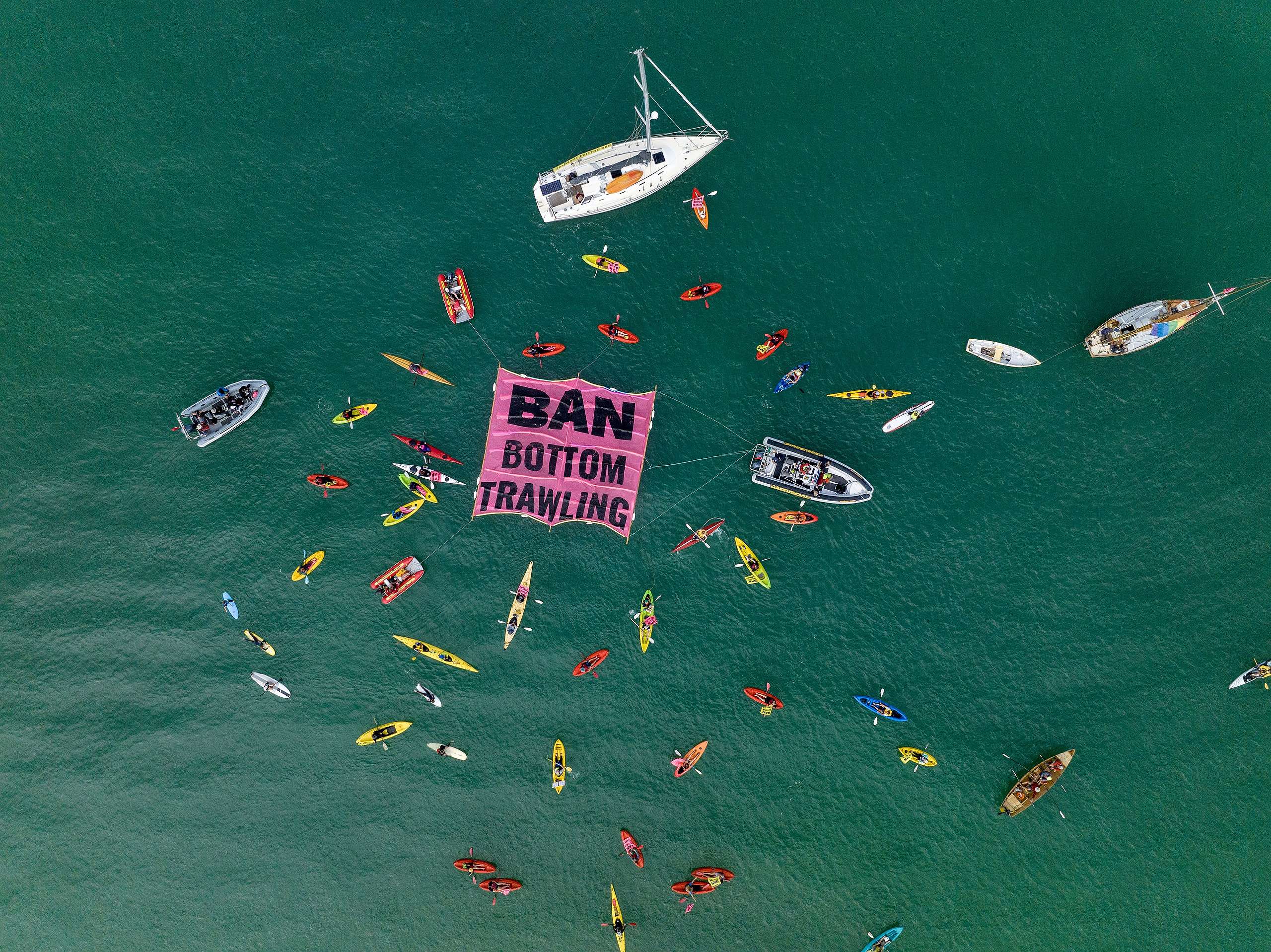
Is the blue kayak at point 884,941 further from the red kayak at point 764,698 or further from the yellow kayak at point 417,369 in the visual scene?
the yellow kayak at point 417,369

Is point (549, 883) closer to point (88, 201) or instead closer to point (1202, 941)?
point (1202, 941)

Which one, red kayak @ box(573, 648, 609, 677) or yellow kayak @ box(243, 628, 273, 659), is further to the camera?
yellow kayak @ box(243, 628, 273, 659)

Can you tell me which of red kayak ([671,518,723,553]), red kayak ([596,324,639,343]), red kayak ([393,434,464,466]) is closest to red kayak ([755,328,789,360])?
red kayak ([596,324,639,343])

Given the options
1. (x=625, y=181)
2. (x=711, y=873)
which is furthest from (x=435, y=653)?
(x=625, y=181)

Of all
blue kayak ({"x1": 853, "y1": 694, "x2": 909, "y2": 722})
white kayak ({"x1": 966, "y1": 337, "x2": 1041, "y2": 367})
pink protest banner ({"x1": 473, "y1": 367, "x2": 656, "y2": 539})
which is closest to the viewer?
pink protest banner ({"x1": 473, "y1": 367, "x2": 656, "y2": 539})

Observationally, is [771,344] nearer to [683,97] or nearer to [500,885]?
[683,97]

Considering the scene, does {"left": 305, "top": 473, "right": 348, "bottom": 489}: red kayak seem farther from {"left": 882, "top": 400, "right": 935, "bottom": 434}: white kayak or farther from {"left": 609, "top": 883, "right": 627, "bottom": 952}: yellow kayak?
{"left": 882, "top": 400, "right": 935, "bottom": 434}: white kayak

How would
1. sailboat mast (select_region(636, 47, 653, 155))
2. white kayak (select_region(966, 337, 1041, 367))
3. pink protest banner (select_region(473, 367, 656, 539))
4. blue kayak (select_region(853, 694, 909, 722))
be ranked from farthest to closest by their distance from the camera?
blue kayak (select_region(853, 694, 909, 722)) < white kayak (select_region(966, 337, 1041, 367)) < pink protest banner (select_region(473, 367, 656, 539)) < sailboat mast (select_region(636, 47, 653, 155))
